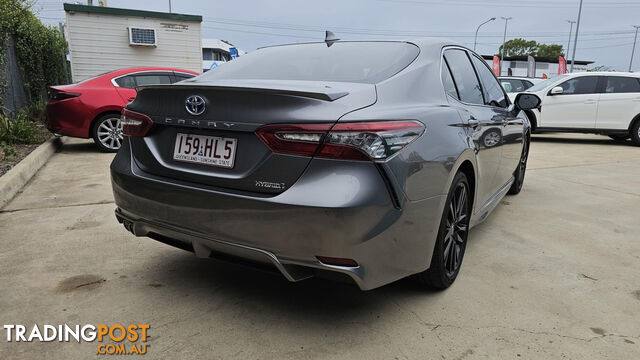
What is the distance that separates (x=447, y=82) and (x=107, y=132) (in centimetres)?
647

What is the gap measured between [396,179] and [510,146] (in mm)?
2408

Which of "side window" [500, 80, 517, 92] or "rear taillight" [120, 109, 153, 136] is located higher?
"rear taillight" [120, 109, 153, 136]

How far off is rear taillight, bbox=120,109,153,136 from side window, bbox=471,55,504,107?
8.03 feet

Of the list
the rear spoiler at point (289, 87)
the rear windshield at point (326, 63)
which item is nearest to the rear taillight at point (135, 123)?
the rear spoiler at point (289, 87)

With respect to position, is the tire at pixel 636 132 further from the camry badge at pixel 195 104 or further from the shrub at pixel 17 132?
the shrub at pixel 17 132

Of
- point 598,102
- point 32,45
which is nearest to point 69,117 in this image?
point 32,45

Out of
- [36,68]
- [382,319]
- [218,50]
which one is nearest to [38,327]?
[382,319]

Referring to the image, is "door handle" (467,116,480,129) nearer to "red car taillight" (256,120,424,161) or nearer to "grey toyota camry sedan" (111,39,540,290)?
"grey toyota camry sedan" (111,39,540,290)

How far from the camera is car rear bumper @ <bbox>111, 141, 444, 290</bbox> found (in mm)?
1981

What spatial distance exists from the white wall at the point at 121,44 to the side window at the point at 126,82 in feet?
23.8

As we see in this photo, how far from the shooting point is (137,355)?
2.12 meters

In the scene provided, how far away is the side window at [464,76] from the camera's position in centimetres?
309

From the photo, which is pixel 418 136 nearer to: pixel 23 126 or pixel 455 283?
pixel 455 283

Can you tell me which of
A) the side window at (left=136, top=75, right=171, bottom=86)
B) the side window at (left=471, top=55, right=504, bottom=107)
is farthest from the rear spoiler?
the side window at (left=136, top=75, right=171, bottom=86)
